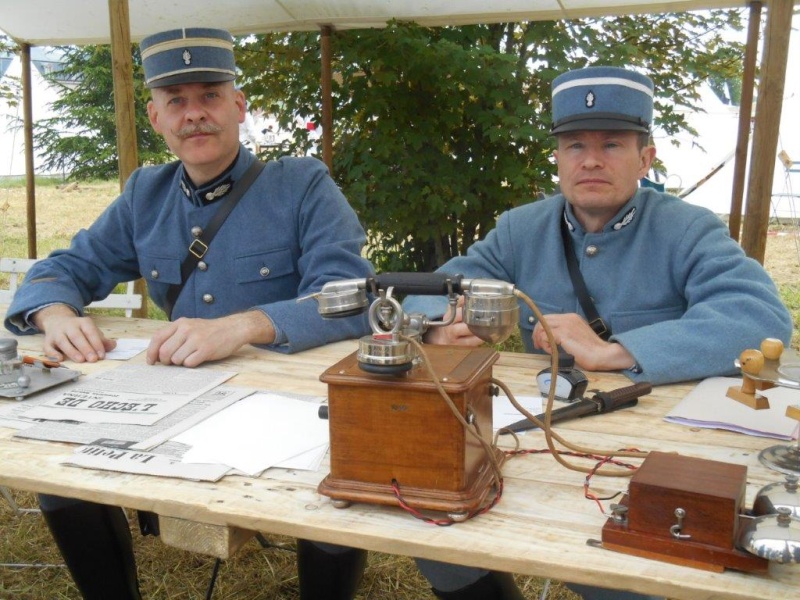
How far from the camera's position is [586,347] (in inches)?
79.7

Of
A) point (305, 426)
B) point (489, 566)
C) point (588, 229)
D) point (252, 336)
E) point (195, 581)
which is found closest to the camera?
point (489, 566)

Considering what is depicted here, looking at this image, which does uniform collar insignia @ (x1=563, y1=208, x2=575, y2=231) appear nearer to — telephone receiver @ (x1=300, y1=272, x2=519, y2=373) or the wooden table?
the wooden table

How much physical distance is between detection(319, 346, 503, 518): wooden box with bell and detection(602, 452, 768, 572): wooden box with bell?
0.24 metres

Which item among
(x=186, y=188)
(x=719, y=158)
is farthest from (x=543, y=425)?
(x=719, y=158)

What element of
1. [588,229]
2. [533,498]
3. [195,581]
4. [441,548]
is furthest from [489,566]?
[195,581]

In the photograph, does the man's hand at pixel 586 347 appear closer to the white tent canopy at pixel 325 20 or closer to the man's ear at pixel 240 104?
the man's ear at pixel 240 104

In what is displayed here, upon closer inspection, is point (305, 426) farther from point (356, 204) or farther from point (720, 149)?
point (720, 149)

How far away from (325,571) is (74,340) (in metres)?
1.00

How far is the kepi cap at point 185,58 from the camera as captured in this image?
2514mm

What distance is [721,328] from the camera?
1.92 m

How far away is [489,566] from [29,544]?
9.24ft

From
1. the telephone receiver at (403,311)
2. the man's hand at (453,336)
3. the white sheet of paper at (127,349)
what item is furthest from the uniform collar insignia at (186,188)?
the telephone receiver at (403,311)

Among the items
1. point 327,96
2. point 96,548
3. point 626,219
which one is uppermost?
point 327,96

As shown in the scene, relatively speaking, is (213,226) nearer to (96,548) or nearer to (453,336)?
(453,336)
